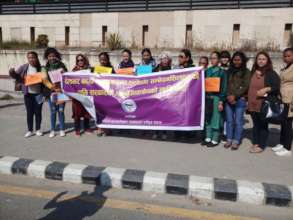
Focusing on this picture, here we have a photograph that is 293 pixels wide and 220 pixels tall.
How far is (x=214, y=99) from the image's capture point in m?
5.65

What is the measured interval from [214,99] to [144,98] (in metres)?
1.22

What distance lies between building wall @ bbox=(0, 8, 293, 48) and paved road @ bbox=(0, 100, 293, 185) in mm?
6699

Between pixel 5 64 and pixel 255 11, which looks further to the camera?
pixel 5 64

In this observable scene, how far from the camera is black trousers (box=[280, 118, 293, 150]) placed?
5.26 m

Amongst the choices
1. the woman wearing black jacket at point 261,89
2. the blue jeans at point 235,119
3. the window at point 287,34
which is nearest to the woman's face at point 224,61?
the woman wearing black jacket at point 261,89

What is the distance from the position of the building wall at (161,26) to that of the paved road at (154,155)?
670 cm

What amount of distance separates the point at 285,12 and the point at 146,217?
34.9 feet

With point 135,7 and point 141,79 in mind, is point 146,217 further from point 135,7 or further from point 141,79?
point 135,7

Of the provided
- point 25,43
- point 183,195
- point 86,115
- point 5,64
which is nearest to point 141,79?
point 86,115

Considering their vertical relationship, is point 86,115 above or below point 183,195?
above

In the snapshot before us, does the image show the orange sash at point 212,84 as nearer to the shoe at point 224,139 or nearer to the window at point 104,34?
the shoe at point 224,139

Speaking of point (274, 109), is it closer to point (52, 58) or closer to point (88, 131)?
point (88, 131)

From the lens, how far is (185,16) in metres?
12.8

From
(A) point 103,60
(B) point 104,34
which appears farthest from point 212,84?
(B) point 104,34
